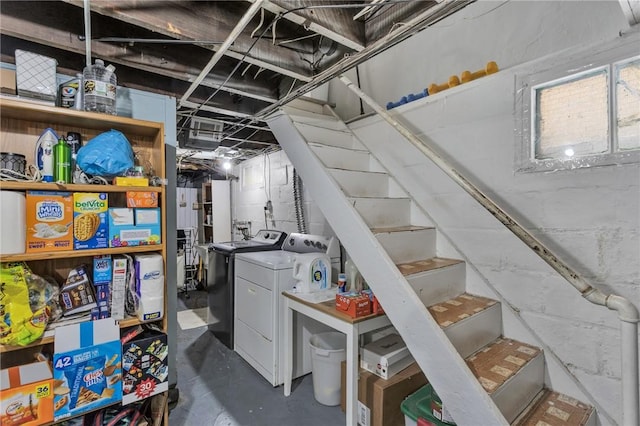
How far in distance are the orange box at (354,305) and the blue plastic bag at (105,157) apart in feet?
4.71

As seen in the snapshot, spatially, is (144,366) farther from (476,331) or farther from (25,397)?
(476,331)

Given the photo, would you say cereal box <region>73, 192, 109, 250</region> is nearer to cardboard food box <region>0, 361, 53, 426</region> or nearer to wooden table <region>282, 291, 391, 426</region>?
cardboard food box <region>0, 361, 53, 426</region>

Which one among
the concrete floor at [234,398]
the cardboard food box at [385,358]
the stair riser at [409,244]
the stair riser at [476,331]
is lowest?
the concrete floor at [234,398]

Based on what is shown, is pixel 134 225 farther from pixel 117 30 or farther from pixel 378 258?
pixel 378 258

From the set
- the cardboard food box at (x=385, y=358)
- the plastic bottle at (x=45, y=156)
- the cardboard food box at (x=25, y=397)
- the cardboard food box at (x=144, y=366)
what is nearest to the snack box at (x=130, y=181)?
the plastic bottle at (x=45, y=156)

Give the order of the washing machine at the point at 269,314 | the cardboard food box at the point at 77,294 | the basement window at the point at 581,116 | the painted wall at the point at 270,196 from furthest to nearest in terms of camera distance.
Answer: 1. the painted wall at the point at 270,196
2. the washing machine at the point at 269,314
3. the cardboard food box at the point at 77,294
4. the basement window at the point at 581,116

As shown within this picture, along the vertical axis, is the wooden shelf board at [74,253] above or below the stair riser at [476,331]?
above

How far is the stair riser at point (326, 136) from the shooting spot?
2373 mm

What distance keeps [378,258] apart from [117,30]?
2044 millimetres

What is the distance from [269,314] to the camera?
234 cm

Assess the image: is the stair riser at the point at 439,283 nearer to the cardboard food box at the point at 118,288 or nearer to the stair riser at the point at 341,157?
the stair riser at the point at 341,157

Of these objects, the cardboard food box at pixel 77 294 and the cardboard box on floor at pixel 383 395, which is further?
the cardboard box on floor at pixel 383 395

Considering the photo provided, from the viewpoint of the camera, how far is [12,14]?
59.0 inches

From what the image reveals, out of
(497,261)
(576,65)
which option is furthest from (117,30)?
(497,261)
